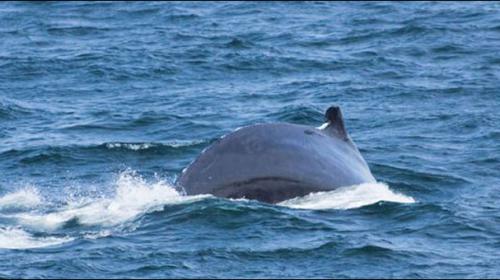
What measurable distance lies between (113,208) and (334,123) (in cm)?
383

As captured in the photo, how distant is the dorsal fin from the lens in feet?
73.8

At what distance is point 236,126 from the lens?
3325 centimetres

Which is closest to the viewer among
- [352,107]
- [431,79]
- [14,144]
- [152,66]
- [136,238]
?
[136,238]

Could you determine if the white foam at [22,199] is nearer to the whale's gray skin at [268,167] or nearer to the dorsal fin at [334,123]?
the whale's gray skin at [268,167]

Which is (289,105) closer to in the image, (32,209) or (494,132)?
A: (494,132)

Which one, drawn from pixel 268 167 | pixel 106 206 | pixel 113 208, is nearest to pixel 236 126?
pixel 106 206

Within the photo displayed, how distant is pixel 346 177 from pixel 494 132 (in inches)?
422

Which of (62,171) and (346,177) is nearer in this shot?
(346,177)

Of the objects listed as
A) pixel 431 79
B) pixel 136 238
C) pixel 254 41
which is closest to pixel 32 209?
pixel 136 238

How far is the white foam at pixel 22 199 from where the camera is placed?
2445 cm

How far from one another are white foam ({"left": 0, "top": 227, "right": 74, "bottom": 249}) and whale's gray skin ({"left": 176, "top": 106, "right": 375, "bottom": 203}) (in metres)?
2.16

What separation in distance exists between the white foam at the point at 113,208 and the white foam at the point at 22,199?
733 millimetres

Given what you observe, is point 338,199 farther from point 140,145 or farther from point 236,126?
point 236,126

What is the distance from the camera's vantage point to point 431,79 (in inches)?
1511
